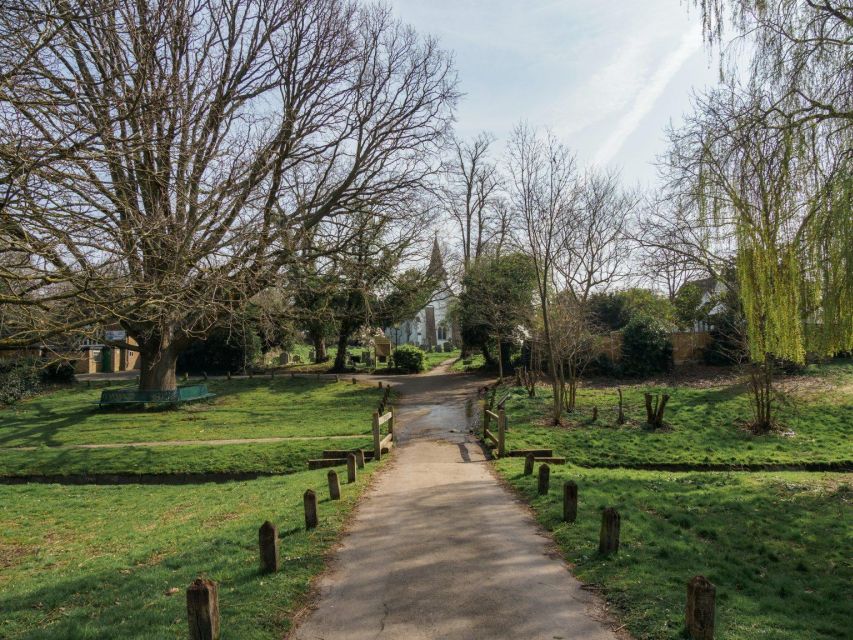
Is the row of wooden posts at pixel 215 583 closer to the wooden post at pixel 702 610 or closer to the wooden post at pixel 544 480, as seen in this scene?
the wooden post at pixel 544 480

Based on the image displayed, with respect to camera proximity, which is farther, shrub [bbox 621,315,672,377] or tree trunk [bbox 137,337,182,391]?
shrub [bbox 621,315,672,377]

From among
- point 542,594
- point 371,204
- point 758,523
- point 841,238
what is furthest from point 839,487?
point 371,204

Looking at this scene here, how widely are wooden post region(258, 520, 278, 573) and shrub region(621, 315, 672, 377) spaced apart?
2471 centimetres

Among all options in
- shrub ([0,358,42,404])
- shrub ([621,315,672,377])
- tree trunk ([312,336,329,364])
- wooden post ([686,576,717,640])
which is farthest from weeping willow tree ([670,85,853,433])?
tree trunk ([312,336,329,364])

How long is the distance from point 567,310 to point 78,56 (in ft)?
53.7

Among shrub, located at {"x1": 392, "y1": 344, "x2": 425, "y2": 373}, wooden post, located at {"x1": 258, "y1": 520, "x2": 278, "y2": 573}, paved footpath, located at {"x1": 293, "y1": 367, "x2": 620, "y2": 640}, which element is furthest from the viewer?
shrub, located at {"x1": 392, "y1": 344, "x2": 425, "y2": 373}

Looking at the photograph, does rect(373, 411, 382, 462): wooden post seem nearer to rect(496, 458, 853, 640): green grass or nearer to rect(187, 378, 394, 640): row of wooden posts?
rect(187, 378, 394, 640): row of wooden posts

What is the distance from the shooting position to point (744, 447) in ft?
51.3

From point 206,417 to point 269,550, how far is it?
17.3 m

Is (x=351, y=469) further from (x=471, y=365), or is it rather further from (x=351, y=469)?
(x=471, y=365)

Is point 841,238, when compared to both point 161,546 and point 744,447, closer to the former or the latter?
point 744,447

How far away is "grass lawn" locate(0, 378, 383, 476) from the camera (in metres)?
15.3

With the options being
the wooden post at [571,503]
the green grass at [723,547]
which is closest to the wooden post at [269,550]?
the green grass at [723,547]

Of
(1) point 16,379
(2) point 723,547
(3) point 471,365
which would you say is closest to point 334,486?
(2) point 723,547
